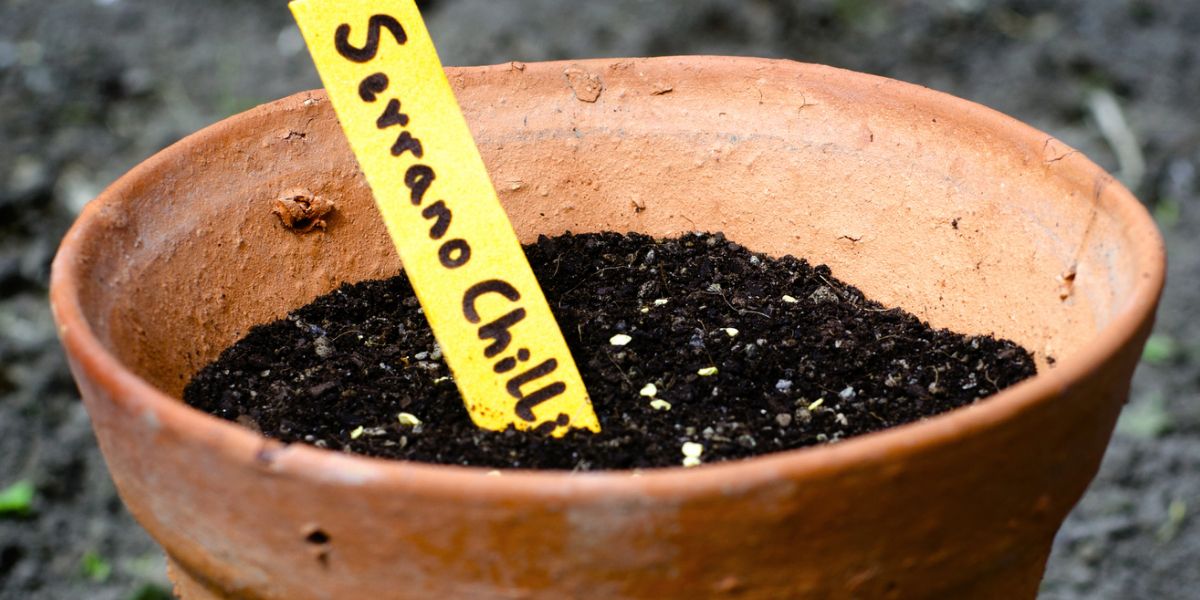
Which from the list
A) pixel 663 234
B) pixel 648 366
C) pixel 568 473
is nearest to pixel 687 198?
pixel 663 234

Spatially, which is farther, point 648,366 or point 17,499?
point 17,499

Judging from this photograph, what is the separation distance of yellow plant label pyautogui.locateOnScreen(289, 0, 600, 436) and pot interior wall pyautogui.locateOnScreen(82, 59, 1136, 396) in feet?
0.10

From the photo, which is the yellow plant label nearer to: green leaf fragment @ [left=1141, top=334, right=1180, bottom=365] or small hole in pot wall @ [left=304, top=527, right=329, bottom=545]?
small hole in pot wall @ [left=304, top=527, right=329, bottom=545]

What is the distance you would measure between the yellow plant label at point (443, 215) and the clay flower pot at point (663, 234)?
22 cm

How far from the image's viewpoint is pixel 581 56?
270 cm

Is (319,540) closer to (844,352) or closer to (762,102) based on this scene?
(844,352)

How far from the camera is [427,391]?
3.24 feet

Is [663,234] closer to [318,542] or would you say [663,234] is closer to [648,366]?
[648,366]

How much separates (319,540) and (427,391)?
0.32 m

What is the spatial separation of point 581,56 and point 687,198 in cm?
154

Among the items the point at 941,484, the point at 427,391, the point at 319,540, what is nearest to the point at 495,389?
the point at 427,391

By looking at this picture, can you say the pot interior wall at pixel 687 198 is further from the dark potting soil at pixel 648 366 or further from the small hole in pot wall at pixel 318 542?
the small hole in pot wall at pixel 318 542

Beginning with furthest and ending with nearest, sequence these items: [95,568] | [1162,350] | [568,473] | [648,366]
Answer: [1162,350]
[95,568]
[648,366]
[568,473]

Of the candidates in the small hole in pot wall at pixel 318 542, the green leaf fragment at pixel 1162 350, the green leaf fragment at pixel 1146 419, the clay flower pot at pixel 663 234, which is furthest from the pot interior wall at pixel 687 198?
the green leaf fragment at pixel 1162 350
